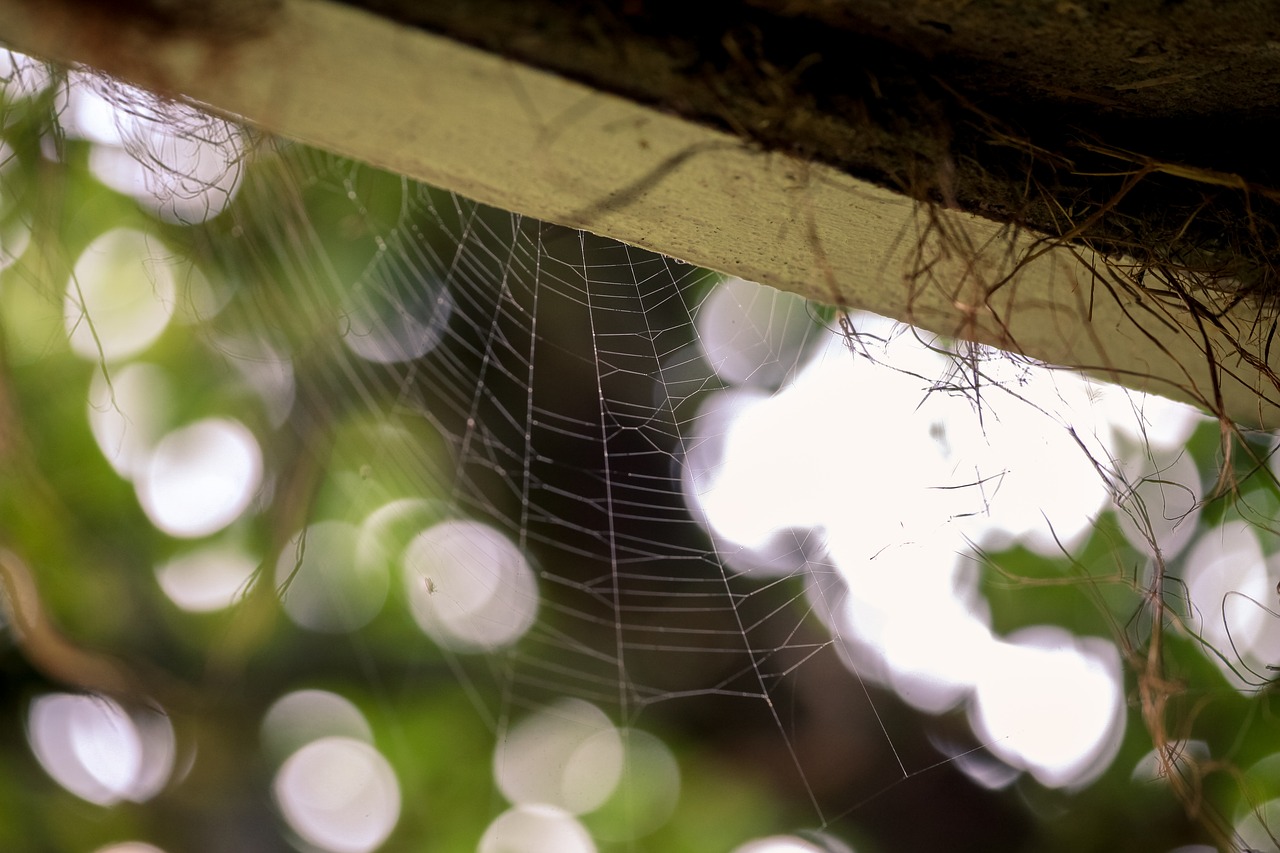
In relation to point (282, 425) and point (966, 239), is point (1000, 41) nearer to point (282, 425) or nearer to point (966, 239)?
point (966, 239)

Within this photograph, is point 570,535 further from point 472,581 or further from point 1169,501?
point 1169,501

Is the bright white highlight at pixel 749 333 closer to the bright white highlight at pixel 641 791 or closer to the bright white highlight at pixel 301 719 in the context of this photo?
the bright white highlight at pixel 641 791

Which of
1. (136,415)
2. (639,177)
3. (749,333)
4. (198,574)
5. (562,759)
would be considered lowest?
(639,177)

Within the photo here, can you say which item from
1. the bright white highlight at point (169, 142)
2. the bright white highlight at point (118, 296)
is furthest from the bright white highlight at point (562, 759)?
the bright white highlight at point (169, 142)

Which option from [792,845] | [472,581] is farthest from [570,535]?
[792,845]

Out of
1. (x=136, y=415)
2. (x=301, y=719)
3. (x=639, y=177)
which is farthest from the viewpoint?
(x=301, y=719)
